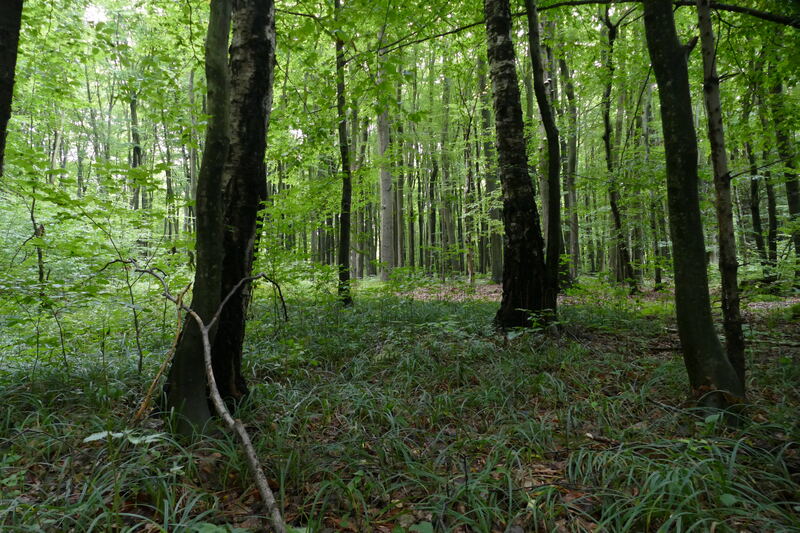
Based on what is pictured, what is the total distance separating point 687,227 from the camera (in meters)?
2.79

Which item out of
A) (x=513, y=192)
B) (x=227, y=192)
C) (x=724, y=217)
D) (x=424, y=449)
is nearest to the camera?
(x=424, y=449)

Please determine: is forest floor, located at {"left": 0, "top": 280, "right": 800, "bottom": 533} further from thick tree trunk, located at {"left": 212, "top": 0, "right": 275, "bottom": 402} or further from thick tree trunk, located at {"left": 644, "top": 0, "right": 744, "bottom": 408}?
thick tree trunk, located at {"left": 212, "top": 0, "right": 275, "bottom": 402}

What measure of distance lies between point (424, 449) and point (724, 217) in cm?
284

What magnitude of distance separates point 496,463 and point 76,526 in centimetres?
230

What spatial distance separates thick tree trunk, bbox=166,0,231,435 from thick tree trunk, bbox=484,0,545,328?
3.96 m

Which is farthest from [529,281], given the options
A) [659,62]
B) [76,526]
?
[76,526]

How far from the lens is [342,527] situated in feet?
6.53

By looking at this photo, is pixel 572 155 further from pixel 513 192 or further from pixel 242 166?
pixel 242 166

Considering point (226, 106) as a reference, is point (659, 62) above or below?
above

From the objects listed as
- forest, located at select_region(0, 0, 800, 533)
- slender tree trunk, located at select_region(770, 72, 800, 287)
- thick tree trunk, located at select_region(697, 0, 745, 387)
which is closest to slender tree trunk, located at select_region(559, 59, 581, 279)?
slender tree trunk, located at select_region(770, 72, 800, 287)

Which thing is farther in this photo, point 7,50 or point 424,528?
point 7,50

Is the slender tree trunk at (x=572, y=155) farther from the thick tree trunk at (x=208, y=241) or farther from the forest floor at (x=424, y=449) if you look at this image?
the thick tree trunk at (x=208, y=241)

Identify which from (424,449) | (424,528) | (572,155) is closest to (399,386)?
(424,449)

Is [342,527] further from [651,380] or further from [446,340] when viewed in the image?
[446,340]
